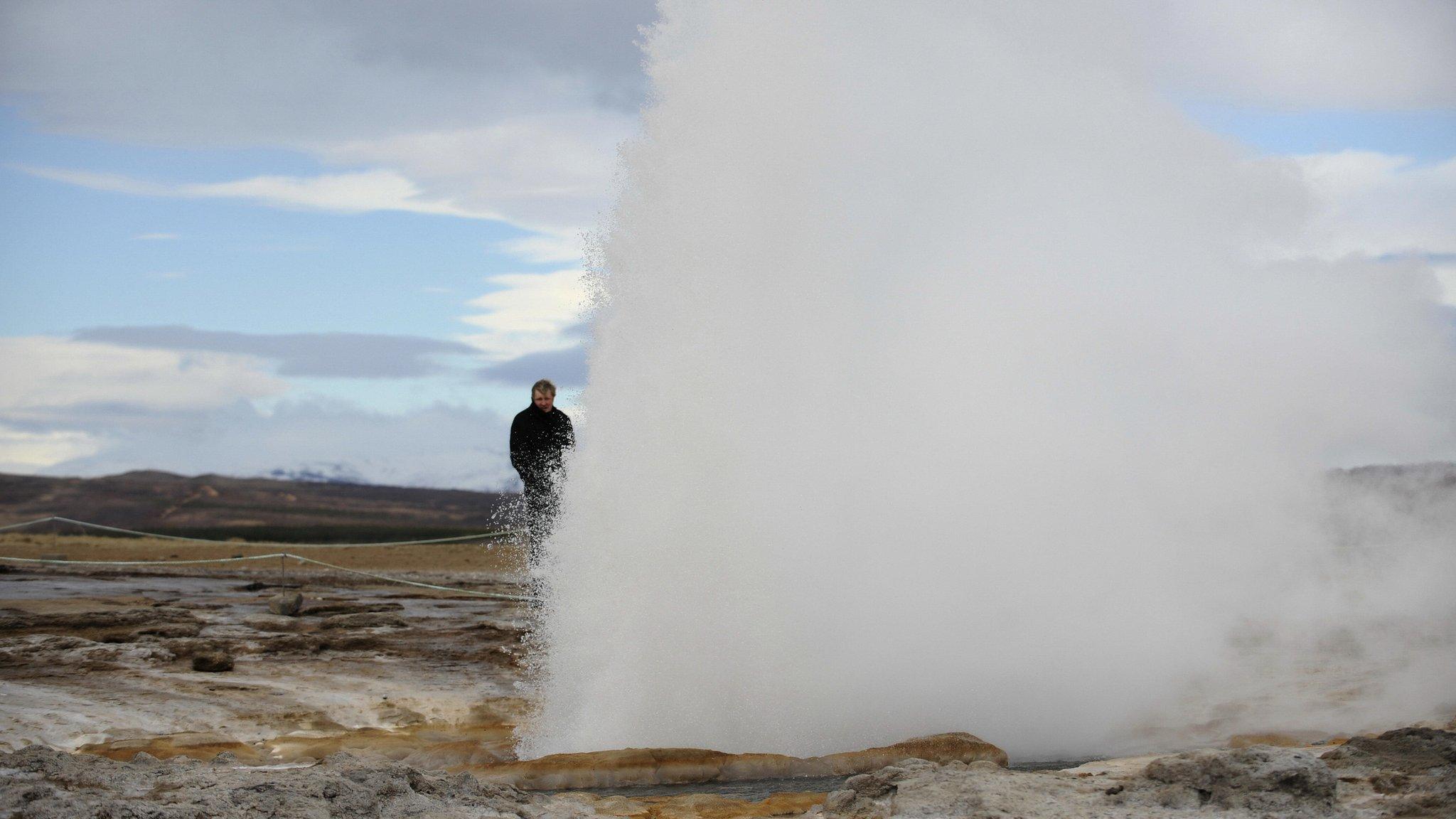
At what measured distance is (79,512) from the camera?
86.4 metres

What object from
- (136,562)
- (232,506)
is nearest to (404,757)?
(136,562)

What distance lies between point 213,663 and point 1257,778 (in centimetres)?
722

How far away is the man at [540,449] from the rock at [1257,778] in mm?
4941

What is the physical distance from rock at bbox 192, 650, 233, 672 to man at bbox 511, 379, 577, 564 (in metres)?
2.49

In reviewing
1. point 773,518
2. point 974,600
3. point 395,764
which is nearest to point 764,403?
point 773,518

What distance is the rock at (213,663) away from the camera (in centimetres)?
845

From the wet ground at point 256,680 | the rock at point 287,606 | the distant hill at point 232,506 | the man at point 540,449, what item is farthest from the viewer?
the distant hill at point 232,506

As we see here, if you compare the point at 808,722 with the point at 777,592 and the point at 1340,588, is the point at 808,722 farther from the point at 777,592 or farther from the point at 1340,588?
the point at 1340,588

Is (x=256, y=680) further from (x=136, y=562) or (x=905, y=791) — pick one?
(x=136, y=562)

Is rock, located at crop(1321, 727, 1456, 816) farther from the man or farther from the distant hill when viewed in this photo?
the distant hill

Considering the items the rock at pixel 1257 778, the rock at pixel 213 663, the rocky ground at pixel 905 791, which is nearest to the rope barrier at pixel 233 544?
the rock at pixel 213 663

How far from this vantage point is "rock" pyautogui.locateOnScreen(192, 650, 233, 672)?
333 inches

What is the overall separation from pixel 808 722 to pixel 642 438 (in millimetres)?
1979

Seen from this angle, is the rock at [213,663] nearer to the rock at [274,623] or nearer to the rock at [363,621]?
the rock at [274,623]
